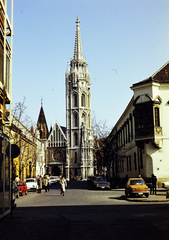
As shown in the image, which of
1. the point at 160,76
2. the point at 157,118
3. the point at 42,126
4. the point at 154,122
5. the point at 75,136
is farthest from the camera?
the point at 42,126

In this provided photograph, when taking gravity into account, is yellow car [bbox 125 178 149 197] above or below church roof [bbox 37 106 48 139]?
below

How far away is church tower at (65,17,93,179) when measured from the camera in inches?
4464

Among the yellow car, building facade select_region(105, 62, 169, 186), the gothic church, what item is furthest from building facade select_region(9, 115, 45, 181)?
the gothic church

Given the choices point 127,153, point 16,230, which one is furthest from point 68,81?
point 16,230

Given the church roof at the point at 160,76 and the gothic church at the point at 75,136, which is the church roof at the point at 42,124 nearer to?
the gothic church at the point at 75,136

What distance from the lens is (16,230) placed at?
9672 millimetres

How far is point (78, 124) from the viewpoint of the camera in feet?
378

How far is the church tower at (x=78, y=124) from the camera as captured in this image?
11338 cm

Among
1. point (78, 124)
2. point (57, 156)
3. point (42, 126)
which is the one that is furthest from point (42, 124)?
point (78, 124)

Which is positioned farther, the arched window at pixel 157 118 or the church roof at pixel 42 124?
the church roof at pixel 42 124

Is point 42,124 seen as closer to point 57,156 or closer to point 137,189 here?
point 57,156

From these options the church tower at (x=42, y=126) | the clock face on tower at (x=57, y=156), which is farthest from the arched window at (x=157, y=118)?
the church tower at (x=42, y=126)

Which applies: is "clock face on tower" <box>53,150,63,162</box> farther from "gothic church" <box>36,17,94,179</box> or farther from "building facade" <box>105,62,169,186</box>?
"building facade" <box>105,62,169,186</box>

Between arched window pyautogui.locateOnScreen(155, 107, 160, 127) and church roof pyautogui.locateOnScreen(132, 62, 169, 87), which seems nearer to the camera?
arched window pyautogui.locateOnScreen(155, 107, 160, 127)
